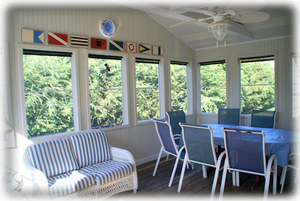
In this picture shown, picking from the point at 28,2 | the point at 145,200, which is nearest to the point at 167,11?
the point at 28,2

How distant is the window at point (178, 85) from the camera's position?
5.51 m

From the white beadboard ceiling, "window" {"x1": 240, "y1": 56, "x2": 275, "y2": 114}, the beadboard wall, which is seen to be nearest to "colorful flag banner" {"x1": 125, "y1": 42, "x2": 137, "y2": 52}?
the beadboard wall

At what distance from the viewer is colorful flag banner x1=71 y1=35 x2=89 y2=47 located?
3.67 m

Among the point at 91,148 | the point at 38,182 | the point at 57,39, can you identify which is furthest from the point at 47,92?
the point at 38,182

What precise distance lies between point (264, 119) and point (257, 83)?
1.14 meters

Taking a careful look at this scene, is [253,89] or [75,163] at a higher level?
[253,89]

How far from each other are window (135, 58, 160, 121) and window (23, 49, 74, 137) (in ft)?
4.85

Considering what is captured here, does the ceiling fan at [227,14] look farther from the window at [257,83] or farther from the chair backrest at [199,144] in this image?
the window at [257,83]

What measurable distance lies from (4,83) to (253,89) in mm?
4860

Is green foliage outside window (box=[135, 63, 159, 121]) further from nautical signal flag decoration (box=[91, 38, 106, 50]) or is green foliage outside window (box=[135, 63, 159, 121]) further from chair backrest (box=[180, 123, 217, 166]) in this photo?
chair backrest (box=[180, 123, 217, 166])

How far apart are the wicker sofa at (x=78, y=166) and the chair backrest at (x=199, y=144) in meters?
0.91

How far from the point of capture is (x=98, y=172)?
120 inches

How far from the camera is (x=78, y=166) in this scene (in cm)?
324

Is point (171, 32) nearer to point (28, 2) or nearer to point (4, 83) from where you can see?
point (28, 2)
